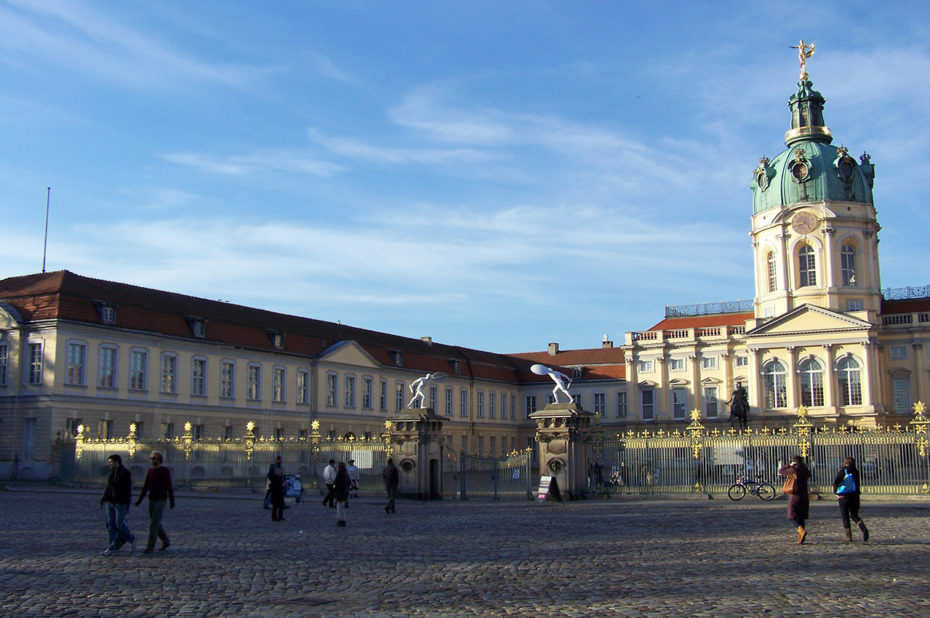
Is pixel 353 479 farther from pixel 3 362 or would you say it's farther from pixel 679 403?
pixel 679 403

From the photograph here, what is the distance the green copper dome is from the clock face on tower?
3.77ft

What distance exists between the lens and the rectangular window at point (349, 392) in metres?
64.4

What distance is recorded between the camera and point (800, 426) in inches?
1168

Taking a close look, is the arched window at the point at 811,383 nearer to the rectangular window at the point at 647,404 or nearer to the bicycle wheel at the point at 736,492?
the rectangular window at the point at 647,404

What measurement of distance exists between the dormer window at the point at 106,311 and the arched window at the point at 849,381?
45.8 metres

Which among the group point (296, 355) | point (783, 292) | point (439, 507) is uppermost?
point (783, 292)

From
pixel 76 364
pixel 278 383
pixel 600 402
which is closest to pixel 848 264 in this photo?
pixel 600 402

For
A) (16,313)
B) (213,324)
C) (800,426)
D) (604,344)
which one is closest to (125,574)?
(800,426)

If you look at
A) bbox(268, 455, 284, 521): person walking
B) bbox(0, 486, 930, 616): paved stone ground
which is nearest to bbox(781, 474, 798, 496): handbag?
bbox(0, 486, 930, 616): paved stone ground

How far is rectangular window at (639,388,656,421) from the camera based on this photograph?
75.5 m

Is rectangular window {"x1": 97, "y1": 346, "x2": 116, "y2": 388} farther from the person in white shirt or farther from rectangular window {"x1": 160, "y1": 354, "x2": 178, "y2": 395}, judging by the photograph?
the person in white shirt

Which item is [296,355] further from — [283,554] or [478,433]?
[283,554]

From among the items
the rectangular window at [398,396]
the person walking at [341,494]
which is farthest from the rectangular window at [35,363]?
the person walking at [341,494]

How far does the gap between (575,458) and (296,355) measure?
1373 inches
